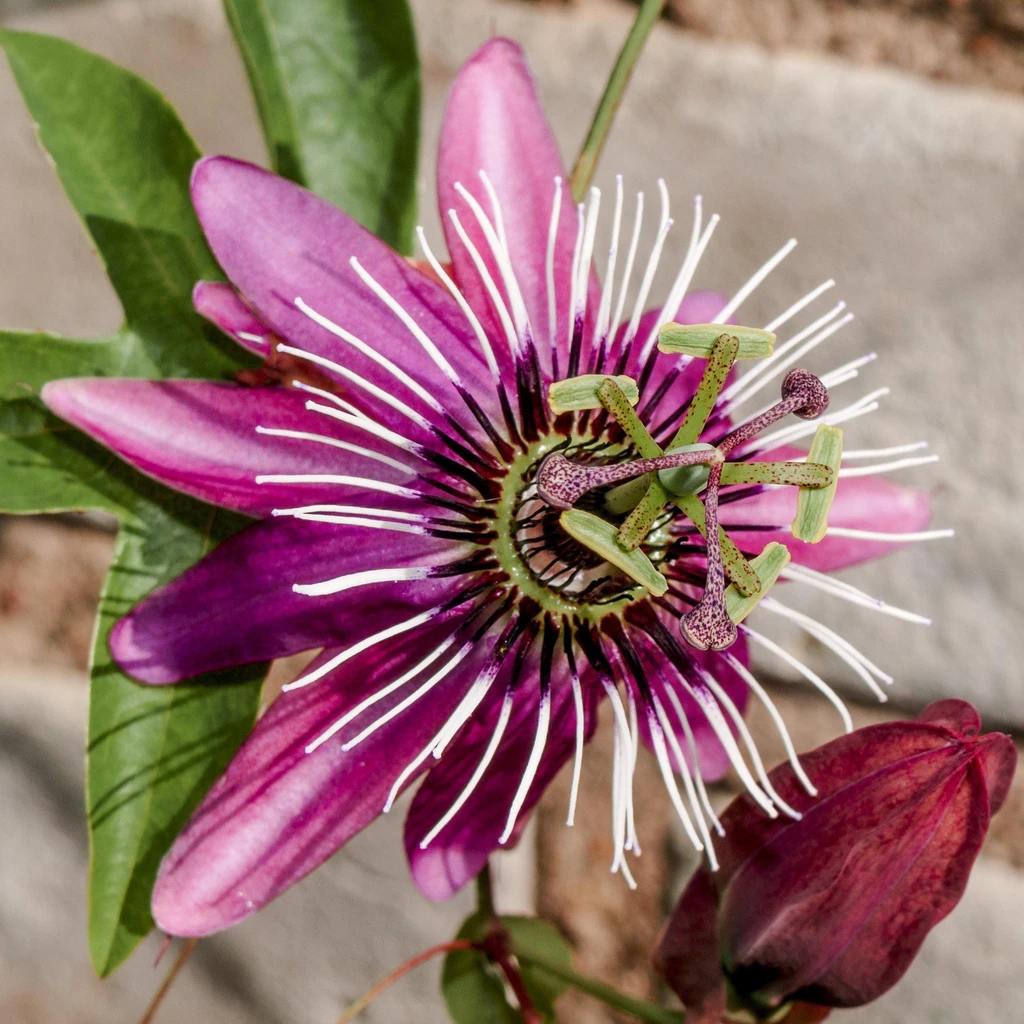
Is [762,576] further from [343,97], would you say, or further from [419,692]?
[343,97]

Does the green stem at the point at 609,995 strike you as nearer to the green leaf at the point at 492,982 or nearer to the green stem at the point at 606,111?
the green leaf at the point at 492,982

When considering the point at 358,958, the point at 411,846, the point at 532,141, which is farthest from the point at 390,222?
the point at 358,958

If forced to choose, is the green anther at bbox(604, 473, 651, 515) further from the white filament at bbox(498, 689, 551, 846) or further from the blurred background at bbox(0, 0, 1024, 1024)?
the blurred background at bbox(0, 0, 1024, 1024)

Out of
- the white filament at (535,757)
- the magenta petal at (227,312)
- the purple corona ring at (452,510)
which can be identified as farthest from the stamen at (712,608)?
the magenta petal at (227,312)

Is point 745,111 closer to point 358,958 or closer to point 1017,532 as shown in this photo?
point 1017,532

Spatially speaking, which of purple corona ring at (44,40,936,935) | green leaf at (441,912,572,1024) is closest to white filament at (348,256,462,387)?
purple corona ring at (44,40,936,935)

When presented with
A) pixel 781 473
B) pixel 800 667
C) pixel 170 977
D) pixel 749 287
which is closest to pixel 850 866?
pixel 800 667

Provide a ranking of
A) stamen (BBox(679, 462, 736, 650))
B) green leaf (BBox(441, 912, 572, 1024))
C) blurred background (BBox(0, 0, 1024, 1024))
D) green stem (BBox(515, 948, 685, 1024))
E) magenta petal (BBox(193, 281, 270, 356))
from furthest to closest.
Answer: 1. blurred background (BBox(0, 0, 1024, 1024))
2. green leaf (BBox(441, 912, 572, 1024))
3. green stem (BBox(515, 948, 685, 1024))
4. magenta petal (BBox(193, 281, 270, 356))
5. stamen (BBox(679, 462, 736, 650))
